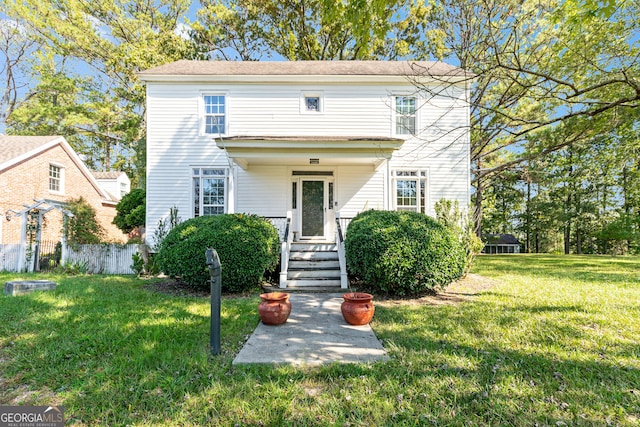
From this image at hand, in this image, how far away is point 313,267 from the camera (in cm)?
780

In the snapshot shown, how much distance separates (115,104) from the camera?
20.3 metres

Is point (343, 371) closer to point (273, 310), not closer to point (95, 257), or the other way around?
point (273, 310)

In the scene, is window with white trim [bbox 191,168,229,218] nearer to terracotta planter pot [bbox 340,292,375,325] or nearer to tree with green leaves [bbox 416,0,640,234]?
terracotta planter pot [bbox 340,292,375,325]

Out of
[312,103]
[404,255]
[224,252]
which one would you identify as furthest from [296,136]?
[404,255]

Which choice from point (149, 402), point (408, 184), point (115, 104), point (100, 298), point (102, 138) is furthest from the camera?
point (102, 138)

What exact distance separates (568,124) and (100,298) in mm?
17945

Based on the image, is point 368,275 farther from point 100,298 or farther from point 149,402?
point 100,298

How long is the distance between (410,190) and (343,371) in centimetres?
852

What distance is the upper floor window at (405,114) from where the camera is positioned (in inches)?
417

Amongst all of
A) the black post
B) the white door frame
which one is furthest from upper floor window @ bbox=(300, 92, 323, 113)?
the black post

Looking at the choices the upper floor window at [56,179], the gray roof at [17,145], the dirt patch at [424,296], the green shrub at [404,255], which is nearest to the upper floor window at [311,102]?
the green shrub at [404,255]

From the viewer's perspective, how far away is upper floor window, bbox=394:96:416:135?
34.8 ft

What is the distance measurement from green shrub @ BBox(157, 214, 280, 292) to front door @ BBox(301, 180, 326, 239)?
3483mm

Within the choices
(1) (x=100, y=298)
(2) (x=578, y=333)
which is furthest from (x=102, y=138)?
(2) (x=578, y=333)
